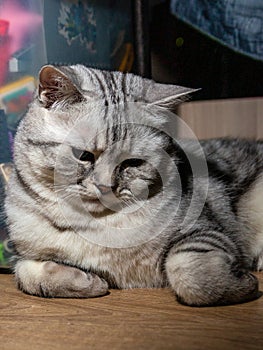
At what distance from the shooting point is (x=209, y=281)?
1.32m

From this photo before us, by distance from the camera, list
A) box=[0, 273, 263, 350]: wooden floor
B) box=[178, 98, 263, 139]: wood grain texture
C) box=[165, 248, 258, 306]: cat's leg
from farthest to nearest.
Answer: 1. box=[178, 98, 263, 139]: wood grain texture
2. box=[165, 248, 258, 306]: cat's leg
3. box=[0, 273, 263, 350]: wooden floor

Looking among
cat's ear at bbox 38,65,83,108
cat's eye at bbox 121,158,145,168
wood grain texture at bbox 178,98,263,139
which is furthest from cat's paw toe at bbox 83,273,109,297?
wood grain texture at bbox 178,98,263,139

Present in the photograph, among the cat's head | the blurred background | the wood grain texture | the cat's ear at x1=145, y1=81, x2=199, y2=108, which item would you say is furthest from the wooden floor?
the wood grain texture

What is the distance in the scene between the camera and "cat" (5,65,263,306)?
1.38 m

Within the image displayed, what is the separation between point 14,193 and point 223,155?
0.70m

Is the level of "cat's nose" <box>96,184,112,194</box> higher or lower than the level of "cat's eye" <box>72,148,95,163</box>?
lower

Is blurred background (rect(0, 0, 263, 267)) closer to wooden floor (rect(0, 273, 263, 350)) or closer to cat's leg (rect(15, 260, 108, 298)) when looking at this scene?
cat's leg (rect(15, 260, 108, 298))

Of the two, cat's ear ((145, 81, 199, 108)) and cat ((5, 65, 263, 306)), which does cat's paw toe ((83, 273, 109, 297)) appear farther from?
cat's ear ((145, 81, 199, 108))

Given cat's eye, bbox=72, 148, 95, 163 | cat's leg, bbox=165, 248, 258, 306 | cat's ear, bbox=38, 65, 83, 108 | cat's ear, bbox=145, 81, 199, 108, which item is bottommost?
cat's leg, bbox=165, 248, 258, 306

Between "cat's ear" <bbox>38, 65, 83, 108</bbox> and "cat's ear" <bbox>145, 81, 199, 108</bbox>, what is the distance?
19cm

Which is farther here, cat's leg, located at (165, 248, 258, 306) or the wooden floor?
cat's leg, located at (165, 248, 258, 306)

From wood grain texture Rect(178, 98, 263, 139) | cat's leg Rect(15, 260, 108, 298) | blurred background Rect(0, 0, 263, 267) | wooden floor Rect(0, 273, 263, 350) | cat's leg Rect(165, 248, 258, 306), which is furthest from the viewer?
wood grain texture Rect(178, 98, 263, 139)

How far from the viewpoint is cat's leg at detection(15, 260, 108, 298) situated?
1.44 m

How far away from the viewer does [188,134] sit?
2158mm
